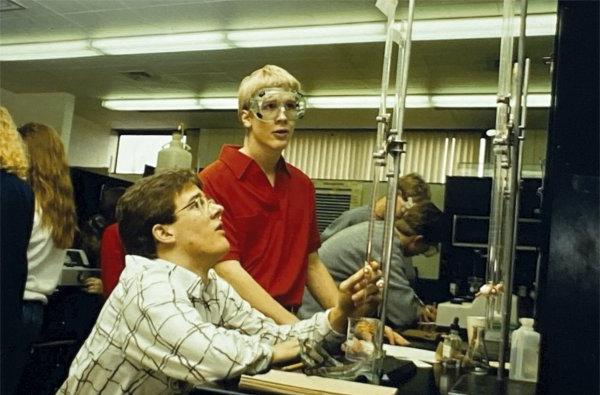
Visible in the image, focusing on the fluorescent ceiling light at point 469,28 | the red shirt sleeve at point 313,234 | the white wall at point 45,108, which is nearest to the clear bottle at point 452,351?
the red shirt sleeve at point 313,234

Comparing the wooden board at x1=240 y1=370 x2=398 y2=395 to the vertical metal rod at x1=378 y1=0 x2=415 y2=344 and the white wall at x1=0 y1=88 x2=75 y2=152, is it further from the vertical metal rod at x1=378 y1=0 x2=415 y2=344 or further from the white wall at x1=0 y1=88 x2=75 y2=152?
the white wall at x1=0 y1=88 x2=75 y2=152

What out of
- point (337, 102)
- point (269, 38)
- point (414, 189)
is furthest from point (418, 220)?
point (337, 102)

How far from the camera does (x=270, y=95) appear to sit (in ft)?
5.43

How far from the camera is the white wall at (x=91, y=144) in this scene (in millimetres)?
7706

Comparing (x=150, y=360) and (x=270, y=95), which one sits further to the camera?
(x=270, y=95)

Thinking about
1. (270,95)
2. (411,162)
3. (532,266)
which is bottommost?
(532,266)

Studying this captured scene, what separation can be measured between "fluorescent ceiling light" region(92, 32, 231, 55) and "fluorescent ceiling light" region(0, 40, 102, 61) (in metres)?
0.16

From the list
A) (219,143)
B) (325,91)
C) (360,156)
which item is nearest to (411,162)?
(360,156)

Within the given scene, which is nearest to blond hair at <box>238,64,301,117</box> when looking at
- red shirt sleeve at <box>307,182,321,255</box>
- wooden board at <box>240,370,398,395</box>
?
red shirt sleeve at <box>307,182,321,255</box>

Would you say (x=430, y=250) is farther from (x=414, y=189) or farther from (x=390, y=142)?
(x=390, y=142)

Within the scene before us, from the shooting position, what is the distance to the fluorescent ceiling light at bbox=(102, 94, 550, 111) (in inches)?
216

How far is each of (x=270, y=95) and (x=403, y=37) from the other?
49cm

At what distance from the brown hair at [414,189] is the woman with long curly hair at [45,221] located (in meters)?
1.39

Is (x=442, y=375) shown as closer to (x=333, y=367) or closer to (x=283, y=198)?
(x=333, y=367)
